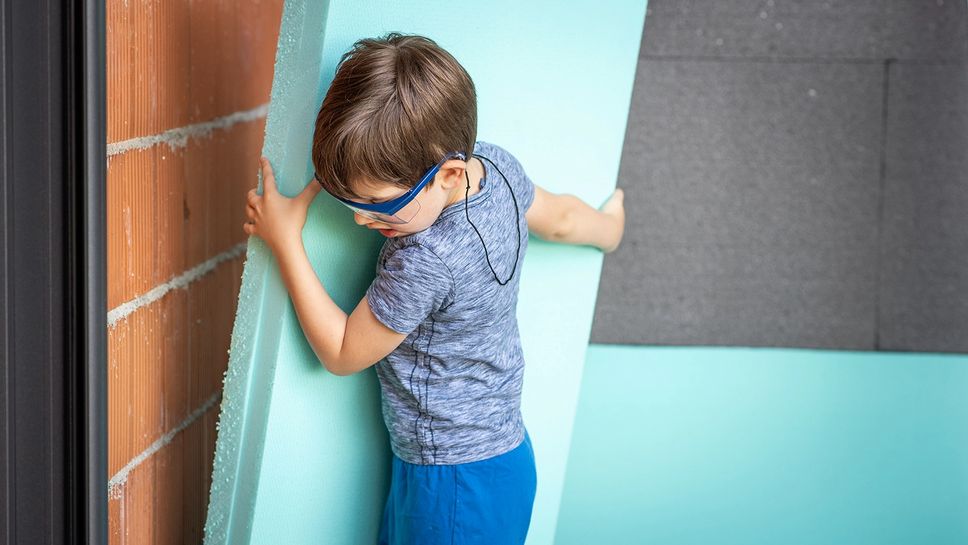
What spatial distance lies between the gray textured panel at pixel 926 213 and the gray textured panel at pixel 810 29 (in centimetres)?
8

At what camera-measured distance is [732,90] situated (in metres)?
2.43

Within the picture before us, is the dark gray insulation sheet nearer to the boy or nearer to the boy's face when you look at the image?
the boy

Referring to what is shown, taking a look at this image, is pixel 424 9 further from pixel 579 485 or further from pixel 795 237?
pixel 795 237

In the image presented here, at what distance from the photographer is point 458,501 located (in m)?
1.12

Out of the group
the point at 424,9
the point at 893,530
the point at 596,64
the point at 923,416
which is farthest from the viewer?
Answer: the point at 923,416

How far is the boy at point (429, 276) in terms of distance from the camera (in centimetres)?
94

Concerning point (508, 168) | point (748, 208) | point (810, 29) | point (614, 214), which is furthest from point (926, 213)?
point (508, 168)

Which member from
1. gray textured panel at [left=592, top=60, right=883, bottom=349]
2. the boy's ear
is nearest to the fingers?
the boy's ear

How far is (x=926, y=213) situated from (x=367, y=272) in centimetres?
192

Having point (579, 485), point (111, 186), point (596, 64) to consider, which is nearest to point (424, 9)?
point (596, 64)

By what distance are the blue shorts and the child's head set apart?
331 millimetres

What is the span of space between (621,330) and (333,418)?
1.51 m

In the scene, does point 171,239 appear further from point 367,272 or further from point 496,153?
point 496,153

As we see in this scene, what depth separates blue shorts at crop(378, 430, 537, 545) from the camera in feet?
3.67
